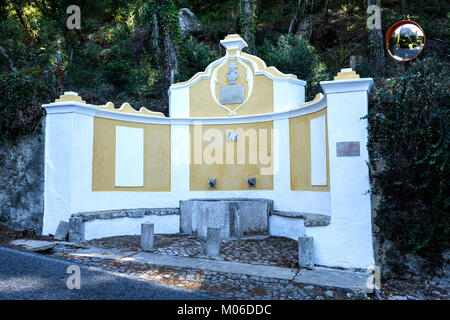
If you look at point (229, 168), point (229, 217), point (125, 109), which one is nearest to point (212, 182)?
point (229, 168)

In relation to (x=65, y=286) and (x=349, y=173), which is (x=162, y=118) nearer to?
(x=349, y=173)

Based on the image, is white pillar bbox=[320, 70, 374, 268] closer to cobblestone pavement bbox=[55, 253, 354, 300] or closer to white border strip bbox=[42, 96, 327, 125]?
white border strip bbox=[42, 96, 327, 125]

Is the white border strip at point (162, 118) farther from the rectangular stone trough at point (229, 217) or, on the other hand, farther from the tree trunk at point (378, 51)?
the tree trunk at point (378, 51)

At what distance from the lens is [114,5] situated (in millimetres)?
20250

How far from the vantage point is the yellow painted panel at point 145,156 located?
8758 mm

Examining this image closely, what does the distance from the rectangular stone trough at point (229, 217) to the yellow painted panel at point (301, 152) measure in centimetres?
101

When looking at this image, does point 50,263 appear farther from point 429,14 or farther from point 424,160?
point 429,14

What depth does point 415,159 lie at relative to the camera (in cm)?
567

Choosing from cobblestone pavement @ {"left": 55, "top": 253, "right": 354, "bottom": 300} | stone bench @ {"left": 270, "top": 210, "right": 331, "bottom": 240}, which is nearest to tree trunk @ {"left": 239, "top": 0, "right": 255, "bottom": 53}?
stone bench @ {"left": 270, "top": 210, "right": 331, "bottom": 240}

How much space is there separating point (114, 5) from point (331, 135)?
18.2 m

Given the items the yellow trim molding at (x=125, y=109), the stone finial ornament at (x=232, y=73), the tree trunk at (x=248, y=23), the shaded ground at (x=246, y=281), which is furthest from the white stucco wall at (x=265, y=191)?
the tree trunk at (x=248, y=23)

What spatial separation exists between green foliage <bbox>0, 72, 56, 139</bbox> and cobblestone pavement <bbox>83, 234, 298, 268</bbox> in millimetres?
3524
